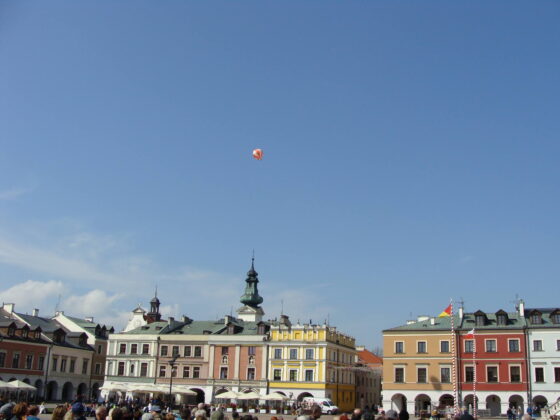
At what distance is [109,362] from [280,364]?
2027cm

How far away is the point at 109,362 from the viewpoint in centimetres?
7262

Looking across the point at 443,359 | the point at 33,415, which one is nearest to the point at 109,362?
the point at 443,359

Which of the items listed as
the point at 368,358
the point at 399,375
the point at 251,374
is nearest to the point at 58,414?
the point at 399,375

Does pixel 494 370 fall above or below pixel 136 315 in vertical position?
below

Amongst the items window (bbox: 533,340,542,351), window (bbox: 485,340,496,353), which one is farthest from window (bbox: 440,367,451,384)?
window (bbox: 533,340,542,351)

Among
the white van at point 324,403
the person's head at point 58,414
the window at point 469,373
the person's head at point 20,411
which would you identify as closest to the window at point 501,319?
the window at point 469,373

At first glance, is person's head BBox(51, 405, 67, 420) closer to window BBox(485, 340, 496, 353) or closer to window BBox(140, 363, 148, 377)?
window BBox(485, 340, 496, 353)

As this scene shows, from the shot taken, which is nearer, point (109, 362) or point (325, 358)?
point (325, 358)

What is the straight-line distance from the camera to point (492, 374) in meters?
56.1

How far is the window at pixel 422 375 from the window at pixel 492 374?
5327mm

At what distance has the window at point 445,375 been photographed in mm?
57281

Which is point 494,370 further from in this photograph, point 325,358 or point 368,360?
point 368,360

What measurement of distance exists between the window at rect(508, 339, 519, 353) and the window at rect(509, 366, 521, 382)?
4.75ft

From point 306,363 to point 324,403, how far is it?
5007 millimetres
